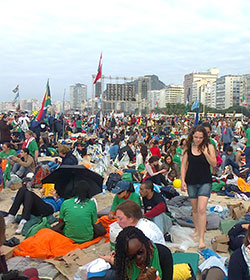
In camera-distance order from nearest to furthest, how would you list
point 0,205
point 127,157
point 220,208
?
point 220,208
point 0,205
point 127,157

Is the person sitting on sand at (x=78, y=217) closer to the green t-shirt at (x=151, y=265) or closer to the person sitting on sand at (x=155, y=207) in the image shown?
the person sitting on sand at (x=155, y=207)

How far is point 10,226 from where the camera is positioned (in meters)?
4.88

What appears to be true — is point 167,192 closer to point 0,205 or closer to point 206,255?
point 206,255

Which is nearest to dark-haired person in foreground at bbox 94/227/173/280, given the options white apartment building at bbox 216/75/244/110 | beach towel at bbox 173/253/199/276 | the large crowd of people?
the large crowd of people

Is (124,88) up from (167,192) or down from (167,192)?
up

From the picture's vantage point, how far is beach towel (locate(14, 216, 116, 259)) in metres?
3.74

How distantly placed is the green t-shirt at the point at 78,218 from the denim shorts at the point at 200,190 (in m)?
1.23

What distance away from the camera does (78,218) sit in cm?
398

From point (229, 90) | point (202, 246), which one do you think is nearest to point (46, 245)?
point (202, 246)

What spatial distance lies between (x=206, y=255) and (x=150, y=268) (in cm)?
199

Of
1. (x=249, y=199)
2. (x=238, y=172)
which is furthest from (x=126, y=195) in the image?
(x=238, y=172)

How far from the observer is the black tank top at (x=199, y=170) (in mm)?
4008

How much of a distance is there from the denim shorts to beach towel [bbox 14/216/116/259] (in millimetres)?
1399

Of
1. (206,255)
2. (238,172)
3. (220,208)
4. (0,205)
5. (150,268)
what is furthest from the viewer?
(238,172)
